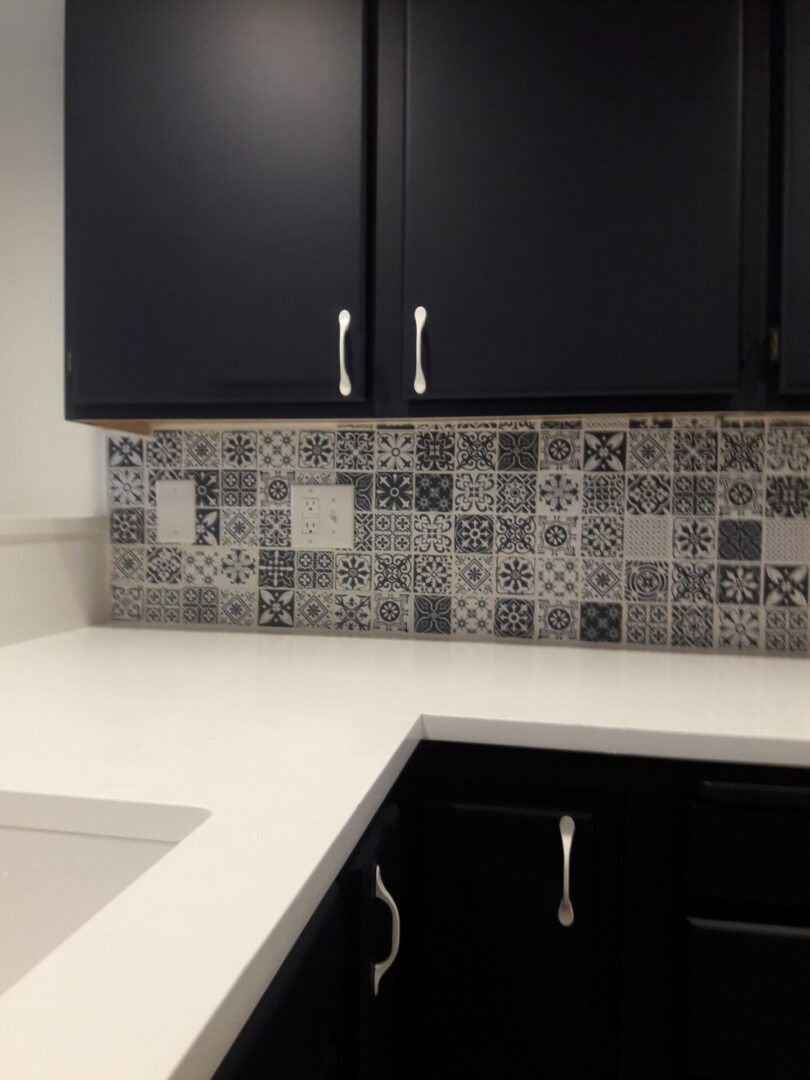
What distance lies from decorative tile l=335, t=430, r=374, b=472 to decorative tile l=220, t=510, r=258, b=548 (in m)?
0.22

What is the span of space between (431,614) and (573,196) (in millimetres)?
794

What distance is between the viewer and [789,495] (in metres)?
1.41

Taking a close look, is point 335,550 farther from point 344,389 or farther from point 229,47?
point 229,47

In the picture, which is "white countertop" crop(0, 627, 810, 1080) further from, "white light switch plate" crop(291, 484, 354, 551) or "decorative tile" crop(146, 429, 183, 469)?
"decorative tile" crop(146, 429, 183, 469)

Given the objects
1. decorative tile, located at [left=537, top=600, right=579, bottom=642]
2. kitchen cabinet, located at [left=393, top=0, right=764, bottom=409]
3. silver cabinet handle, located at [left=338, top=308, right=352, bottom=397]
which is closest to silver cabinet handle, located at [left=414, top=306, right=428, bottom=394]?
kitchen cabinet, located at [left=393, top=0, right=764, bottom=409]

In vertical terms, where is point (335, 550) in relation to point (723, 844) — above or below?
above

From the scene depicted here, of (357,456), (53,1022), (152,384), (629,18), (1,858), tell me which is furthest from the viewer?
(357,456)

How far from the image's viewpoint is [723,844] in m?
0.89

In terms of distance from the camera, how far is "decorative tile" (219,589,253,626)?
1595 mm

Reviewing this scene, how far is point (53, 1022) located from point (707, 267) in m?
1.19

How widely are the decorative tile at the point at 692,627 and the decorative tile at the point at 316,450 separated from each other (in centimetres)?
74

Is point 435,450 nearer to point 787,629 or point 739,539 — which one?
point 739,539

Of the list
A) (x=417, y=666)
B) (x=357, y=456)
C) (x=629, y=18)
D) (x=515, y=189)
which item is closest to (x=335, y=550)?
(x=357, y=456)

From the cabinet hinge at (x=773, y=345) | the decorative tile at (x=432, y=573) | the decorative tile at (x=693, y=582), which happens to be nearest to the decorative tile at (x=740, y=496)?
the decorative tile at (x=693, y=582)
